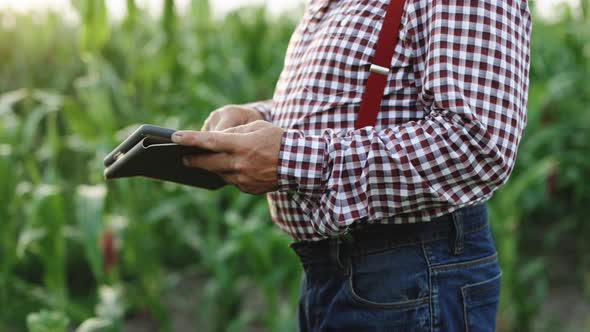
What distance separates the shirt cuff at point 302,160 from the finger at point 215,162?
0.22 ft

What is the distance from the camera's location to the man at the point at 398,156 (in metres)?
0.79

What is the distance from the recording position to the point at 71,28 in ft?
10.7

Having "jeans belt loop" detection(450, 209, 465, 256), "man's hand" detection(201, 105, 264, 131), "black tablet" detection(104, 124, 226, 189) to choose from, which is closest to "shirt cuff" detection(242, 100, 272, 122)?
"man's hand" detection(201, 105, 264, 131)

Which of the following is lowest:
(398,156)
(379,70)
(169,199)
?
(169,199)

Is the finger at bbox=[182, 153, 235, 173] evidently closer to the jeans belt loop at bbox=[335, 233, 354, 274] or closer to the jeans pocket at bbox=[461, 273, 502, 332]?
the jeans belt loop at bbox=[335, 233, 354, 274]

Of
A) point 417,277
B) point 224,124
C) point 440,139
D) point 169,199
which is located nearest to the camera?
point 440,139

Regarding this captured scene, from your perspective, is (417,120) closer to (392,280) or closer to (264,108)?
(392,280)

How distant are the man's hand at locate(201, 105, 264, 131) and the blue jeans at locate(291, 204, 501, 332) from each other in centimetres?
27

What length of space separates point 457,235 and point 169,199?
1507 millimetres

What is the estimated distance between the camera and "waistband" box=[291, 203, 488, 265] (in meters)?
0.92

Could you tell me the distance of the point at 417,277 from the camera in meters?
0.90

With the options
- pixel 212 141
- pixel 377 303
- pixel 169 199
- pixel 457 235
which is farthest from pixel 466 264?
pixel 169 199

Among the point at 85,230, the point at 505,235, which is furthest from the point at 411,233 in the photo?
the point at 505,235

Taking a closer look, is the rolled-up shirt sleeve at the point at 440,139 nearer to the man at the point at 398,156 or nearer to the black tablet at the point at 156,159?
the man at the point at 398,156
